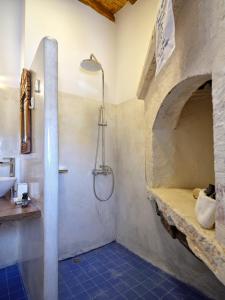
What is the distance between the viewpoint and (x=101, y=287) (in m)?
1.73

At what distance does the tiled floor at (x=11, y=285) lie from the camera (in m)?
1.65

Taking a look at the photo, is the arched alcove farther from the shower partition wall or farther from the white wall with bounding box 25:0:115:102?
the white wall with bounding box 25:0:115:102

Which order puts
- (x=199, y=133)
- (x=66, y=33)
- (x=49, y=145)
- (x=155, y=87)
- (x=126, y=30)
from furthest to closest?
(x=126, y=30), (x=66, y=33), (x=199, y=133), (x=155, y=87), (x=49, y=145)

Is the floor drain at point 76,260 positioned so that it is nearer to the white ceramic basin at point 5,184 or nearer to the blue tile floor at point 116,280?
the blue tile floor at point 116,280

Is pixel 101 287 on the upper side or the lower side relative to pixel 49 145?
lower

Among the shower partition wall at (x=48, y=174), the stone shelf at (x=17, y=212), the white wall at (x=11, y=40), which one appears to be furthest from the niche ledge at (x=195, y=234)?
the white wall at (x=11, y=40)

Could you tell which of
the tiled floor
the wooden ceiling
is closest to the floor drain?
the tiled floor

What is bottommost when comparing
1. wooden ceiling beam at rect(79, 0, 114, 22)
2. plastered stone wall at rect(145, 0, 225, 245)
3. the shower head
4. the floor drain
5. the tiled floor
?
the tiled floor

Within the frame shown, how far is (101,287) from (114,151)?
1.53 m

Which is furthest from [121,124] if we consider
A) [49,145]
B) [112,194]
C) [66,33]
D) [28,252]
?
[28,252]

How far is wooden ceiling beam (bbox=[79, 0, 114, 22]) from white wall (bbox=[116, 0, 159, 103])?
0.33 feet

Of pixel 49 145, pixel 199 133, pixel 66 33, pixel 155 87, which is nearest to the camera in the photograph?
pixel 49 145

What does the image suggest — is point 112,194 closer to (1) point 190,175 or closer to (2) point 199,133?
(1) point 190,175

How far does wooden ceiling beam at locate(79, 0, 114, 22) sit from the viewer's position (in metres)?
2.45
